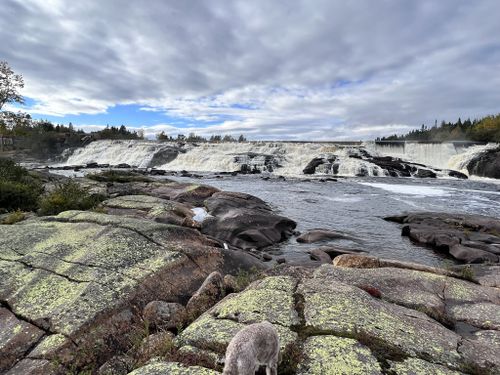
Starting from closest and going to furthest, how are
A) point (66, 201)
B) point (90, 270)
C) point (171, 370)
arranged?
point (171, 370), point (90, 270), point (66, 201)

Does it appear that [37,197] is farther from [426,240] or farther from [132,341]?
[426,240]

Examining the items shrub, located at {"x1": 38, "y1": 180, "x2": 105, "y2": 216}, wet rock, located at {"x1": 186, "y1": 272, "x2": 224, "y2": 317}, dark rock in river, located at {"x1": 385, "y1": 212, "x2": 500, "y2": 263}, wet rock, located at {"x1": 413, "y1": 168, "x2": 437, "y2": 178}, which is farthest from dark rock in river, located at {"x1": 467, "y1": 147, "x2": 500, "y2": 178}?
wet rock, located at {"x1": 186, "y1": 272, "x2": 224, "y2": 317}

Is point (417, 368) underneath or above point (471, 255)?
above

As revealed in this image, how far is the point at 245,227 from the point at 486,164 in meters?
37.6

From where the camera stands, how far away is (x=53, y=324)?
4.93 meters

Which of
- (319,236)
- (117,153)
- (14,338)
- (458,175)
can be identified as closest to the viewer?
(14,338)

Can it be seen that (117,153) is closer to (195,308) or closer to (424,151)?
(424,151)

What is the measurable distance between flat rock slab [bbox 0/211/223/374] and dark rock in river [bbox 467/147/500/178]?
138 ft

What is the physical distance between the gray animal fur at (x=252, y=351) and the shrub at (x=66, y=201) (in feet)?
35.4

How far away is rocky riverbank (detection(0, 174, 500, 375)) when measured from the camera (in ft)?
13.0

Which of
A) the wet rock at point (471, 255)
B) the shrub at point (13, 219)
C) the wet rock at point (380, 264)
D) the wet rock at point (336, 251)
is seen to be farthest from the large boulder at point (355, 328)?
the shrub at point (13, 219)

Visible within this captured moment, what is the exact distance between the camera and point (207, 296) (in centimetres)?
564

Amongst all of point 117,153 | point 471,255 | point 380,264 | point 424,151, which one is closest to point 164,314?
point 380,264

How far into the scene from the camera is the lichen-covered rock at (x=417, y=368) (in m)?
3.65
